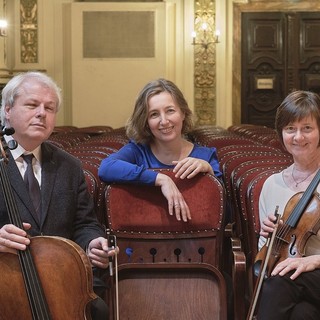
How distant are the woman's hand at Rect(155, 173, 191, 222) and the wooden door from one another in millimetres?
8545

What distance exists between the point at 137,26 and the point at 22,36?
202cm

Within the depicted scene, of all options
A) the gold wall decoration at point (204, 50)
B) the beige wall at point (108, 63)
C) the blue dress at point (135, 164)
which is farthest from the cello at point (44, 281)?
the gold wall decoration at point (204, 50)

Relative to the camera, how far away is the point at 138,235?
8.61 ft

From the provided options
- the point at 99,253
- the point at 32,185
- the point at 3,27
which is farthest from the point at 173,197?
the point at 3,27

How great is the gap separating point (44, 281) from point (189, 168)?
91cm

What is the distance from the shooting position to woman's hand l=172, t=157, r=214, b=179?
2584mm

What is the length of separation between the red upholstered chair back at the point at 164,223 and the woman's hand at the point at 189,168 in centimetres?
5

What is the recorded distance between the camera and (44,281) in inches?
73.9

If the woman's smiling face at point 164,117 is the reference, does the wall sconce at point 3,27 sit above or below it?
above

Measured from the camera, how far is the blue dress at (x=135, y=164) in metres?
2.58

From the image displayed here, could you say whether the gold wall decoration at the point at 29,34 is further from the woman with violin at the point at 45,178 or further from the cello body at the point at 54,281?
the cello body at the point at 54,281

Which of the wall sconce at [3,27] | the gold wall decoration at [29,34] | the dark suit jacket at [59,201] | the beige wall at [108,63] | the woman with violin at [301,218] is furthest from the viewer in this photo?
the gold wall decoration at [29,34]

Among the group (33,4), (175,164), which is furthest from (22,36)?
(175,164)

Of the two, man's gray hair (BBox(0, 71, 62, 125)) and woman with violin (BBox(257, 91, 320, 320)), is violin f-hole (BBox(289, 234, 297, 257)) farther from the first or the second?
man's gray hair (BBox(0, 71, 62, 125))
